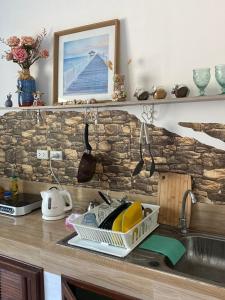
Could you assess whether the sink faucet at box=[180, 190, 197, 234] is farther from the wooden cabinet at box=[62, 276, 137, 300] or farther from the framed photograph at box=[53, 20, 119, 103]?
the framed photograph at box=[53, 20, 119, 103]

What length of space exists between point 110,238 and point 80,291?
0.91 ft

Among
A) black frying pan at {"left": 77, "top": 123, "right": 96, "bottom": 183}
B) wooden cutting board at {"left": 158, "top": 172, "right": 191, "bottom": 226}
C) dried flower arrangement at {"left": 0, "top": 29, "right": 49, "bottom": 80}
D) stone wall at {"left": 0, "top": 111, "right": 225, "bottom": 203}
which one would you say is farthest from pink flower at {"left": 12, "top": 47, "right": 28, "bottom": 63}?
wooden cutting board at {"left": 158, "top": 172, "right": 191, "bottom": 226}

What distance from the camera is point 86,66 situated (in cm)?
187

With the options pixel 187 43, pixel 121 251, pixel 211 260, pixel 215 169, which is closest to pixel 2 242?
pixel 121 251

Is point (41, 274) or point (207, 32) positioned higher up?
point (207, 32)

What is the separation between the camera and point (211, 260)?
150 cm

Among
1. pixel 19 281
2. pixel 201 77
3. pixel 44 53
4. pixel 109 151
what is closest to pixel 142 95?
pixel 201 77

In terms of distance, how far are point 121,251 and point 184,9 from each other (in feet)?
4.31

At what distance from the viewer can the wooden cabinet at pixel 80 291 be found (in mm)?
1248

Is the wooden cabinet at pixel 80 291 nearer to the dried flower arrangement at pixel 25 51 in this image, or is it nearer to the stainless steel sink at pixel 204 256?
the stainless steel sink at pixel 204 256

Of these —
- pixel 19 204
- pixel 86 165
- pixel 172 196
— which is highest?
pixel 86 165

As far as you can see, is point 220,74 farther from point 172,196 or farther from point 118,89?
point 172,196

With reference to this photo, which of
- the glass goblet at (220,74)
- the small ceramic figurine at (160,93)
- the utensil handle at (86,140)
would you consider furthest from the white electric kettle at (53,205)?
the glass goblet at (220,74)

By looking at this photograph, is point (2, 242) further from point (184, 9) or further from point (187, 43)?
point (184, 9)
